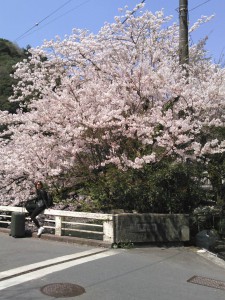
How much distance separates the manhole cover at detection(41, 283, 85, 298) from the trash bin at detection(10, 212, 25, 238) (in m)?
4.90

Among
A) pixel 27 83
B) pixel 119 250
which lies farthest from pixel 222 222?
pixel 27 83

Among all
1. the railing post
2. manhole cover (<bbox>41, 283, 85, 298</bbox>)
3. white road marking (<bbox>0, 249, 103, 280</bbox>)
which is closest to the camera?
manhole cover (<bbox>41, 283, 85, 298</bbox>)

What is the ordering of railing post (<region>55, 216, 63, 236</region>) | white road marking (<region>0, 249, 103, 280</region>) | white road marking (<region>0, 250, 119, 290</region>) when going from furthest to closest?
railing post (<region>55, 216, 63, 236</region>), white road marking (<region>0, 249, 103, 280</region>), white road marking (<region>0, 250, 119, 290</region>)

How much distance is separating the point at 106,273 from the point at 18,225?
466cm

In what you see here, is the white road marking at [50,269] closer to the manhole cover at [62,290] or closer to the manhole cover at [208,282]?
the manhole cover at [62,290]

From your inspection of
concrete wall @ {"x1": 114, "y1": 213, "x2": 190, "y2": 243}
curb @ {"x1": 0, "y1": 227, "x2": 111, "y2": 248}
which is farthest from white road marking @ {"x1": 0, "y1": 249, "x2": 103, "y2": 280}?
concrete wall @ {"x1": 114, "y1": 213, "x2": 190, "y2": 243}

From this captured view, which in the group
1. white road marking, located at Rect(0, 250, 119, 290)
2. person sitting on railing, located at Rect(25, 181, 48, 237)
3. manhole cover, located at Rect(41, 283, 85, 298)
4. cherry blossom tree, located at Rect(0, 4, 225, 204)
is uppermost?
cherry blossom tree, located at Rect(0, 4, 225, 204)

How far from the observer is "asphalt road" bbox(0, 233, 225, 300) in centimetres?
611

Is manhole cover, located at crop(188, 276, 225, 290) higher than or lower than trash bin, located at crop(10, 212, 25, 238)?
lower

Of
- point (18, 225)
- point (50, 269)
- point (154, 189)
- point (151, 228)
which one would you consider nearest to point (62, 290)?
point (50, 269)

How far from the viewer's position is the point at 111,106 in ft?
40.4

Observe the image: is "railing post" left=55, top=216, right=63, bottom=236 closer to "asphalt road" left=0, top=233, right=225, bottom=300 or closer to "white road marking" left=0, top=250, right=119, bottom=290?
"asphalt road" left=0, top=233, right=225, bottom=300

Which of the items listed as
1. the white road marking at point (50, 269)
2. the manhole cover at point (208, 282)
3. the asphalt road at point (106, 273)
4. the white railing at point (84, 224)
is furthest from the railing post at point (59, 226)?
the manhole cover at point (208, 282)

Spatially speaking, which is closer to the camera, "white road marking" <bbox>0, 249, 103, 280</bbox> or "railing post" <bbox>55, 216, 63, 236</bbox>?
"white road marking" <bbox>0, 249, 103, 280</bbox>
